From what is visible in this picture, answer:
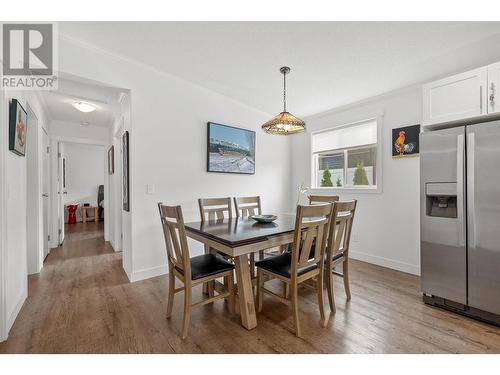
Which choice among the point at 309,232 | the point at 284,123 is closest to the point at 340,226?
the point at 309,232

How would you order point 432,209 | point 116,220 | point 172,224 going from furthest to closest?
point 116,220 < point 432,209 < point 172,224

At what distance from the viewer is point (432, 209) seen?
2.20 meters

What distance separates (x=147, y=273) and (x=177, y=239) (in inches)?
54.1

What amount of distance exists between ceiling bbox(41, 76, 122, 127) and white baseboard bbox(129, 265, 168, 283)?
212 cm

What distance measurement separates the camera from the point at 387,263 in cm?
318

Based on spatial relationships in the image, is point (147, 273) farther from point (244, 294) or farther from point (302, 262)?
point (302, 262)

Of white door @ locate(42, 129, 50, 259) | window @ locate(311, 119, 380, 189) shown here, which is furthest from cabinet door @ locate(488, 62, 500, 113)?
white door @ locate(42, 129, 50, 259)

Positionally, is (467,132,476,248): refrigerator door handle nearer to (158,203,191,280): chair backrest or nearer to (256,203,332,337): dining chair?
(256,203,332,337): dining chair

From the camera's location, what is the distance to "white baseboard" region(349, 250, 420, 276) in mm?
2930

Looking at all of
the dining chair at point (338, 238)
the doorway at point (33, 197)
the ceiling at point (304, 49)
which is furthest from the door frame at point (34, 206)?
the dining chair at point (338, 238)
